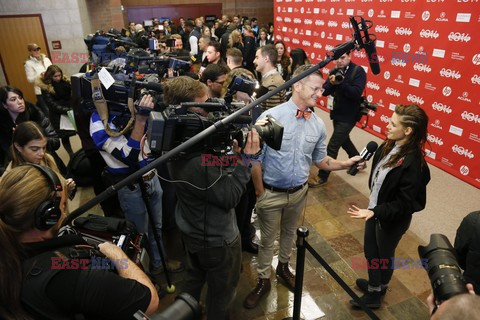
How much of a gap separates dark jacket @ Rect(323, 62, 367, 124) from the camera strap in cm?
253

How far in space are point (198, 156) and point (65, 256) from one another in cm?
76

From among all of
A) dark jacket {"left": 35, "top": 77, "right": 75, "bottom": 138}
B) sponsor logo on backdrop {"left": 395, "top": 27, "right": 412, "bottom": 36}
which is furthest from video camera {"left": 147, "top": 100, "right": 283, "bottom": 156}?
sponsor logo on backdrop {"left": 395, "top": 27, "right": 412, "bottom": 36}

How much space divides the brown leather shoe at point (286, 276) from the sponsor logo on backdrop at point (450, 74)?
3439mm

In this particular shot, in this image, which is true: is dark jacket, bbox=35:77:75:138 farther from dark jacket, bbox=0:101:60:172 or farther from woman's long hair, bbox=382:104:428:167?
woman's long hair, bbox=382:104:428:167

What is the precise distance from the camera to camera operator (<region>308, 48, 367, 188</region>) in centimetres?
385

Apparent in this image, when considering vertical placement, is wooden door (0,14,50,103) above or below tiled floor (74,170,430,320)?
above

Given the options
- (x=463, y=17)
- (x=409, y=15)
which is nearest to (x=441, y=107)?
(x=463, y=17)

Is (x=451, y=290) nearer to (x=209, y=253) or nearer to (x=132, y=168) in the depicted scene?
(x=209, y=253)

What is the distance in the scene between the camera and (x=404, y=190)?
83.1 inches

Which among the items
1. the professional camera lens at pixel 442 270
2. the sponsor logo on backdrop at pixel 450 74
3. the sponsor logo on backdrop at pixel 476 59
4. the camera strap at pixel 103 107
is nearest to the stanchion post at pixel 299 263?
the professional camera lens at pixel 442 270

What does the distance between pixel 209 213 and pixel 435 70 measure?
423 centimetres

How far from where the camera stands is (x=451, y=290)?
109 cm

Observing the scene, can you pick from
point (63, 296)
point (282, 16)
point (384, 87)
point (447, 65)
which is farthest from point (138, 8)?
point (63, 296)

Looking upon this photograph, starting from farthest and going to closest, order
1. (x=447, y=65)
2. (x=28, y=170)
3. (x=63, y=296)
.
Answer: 1. (x=447, y=65)
2. (x=28, y=170)
3. (x=63, y=296)
